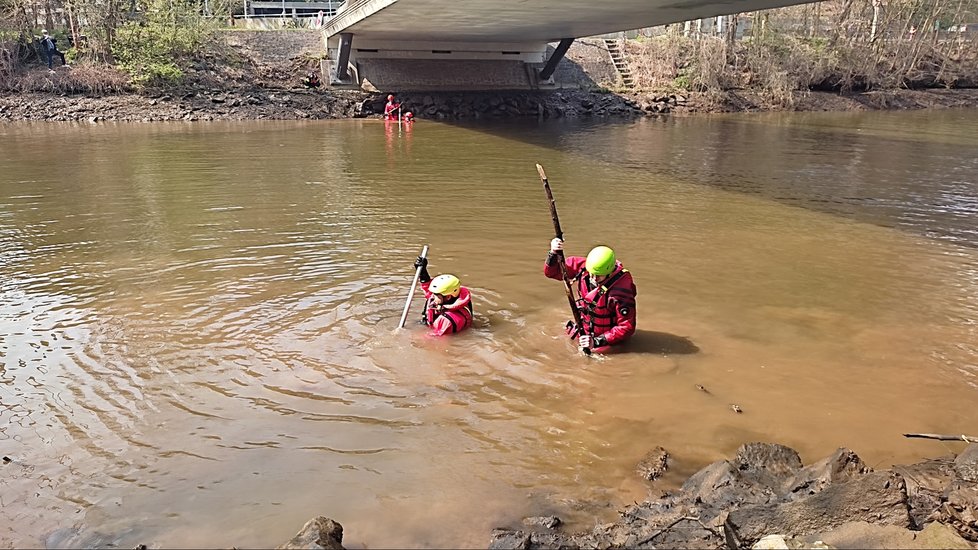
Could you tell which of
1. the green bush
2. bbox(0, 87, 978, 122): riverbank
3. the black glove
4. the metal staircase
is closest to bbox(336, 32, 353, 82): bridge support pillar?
bbox(0, 87, 978, 122): riverbank

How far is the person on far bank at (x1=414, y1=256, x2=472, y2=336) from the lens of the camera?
23.6 ft

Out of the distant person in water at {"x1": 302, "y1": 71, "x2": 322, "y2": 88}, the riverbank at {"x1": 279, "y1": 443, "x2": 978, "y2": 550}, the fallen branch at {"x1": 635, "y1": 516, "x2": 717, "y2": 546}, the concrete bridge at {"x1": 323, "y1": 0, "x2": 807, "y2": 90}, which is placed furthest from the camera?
the distant person in water at {"x1": 302, "y1": 71, "x2": 322, "y2": 88}

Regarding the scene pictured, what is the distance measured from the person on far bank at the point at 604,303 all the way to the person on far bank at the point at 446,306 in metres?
1.02

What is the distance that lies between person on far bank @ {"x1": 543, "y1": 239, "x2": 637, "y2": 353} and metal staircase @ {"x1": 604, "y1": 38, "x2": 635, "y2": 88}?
101 feet

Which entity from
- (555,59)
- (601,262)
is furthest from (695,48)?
(601,262)

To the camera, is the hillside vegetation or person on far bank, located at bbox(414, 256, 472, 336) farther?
the hillside vegetation

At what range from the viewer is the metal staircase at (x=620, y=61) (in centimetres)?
3594

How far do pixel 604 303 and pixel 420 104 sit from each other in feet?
84.9

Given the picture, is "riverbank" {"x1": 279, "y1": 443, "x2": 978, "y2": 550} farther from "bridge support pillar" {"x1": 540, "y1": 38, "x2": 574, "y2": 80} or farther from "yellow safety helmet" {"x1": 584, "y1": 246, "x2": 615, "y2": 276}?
"bridge support pillar" {"x1": 540, "y1": 38, "x2": 574, "y2": 80}

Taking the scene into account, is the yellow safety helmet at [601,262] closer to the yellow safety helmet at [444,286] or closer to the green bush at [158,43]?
the yellow safety helmet at [444,286]

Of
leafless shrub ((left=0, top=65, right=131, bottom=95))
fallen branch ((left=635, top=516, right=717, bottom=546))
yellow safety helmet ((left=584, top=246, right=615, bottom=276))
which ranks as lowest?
fallen branch ((left=635, top=516, right=717, bottom=546))

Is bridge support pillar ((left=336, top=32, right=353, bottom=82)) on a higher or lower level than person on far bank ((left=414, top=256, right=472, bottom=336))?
higher

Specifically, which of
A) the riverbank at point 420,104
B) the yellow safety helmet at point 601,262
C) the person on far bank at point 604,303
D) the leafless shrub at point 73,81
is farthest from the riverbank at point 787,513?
the leafless shrub at point 73,81

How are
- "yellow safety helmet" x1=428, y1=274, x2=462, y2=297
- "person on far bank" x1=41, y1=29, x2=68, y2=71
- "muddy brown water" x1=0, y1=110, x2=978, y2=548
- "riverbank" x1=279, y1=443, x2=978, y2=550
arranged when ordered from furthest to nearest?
"person on far bank" x1=41, y1=29, x2=68, y2=71, "yellow safety helmet" x1=428, y1=274, x2=462, y2=297, "muddy brown water" x1=0, y1=110, x2=978, y2=548, "riverbank" x1=279, y1=443, x2=978, y2=550
